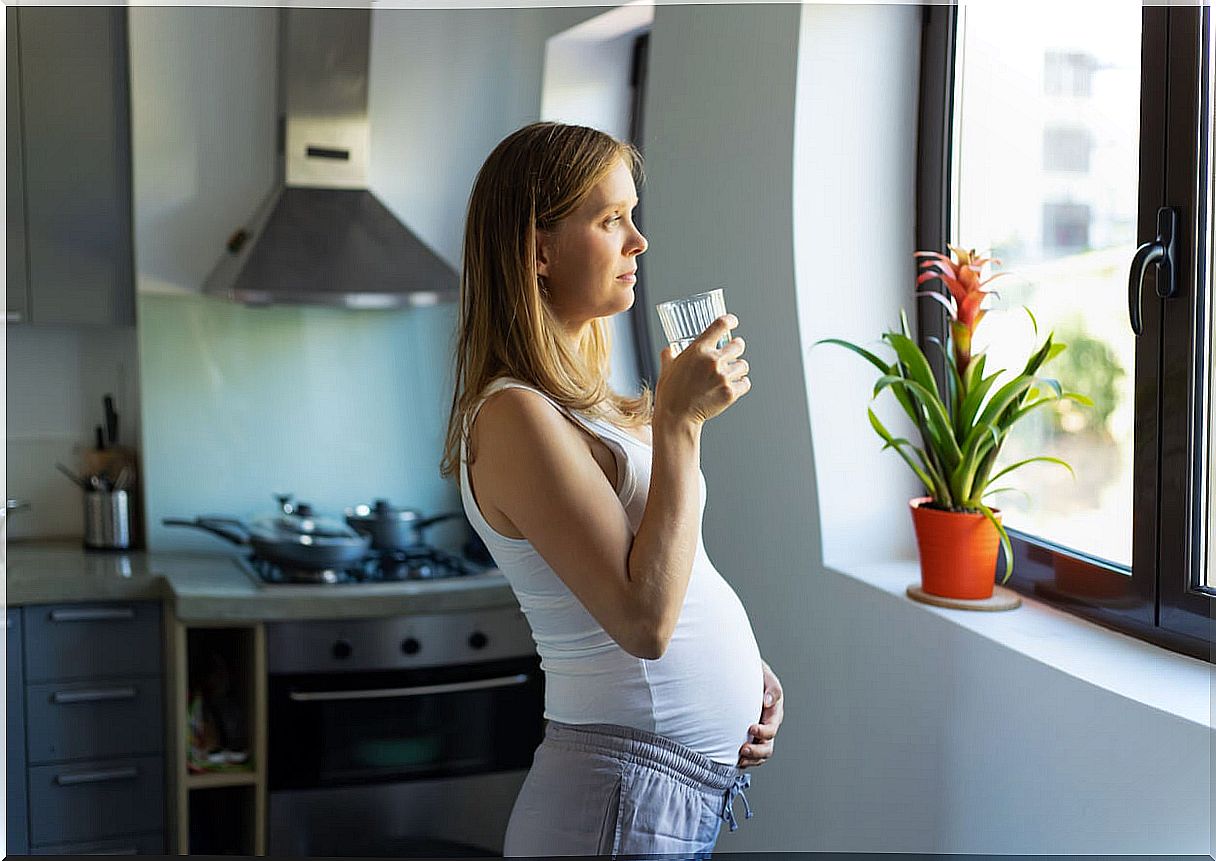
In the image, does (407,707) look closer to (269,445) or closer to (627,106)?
(269,445)

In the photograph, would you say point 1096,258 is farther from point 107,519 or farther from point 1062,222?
point 107,519

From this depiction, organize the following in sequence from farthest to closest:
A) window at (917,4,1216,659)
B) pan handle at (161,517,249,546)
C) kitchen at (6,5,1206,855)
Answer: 1. pan handle at (161,517,249,546)
2. kitchen at (6,5,1206,855)
3. window at (917,4,1216,659)

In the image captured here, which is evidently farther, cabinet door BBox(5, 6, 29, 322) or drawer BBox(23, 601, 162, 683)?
cabinet door BBox(5, 6, 29, 322)

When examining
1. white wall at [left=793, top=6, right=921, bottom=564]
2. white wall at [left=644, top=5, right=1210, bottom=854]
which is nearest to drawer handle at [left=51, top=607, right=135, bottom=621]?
white wall at [left=644, top=5, right=1210, bottom=854]

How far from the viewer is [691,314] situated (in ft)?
4.20

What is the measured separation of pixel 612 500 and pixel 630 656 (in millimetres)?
195

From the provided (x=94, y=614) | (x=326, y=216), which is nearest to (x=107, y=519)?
(x=94, y=614)

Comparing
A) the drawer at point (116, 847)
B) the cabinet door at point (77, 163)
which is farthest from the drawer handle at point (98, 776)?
the cabinet door at point (77, 163)

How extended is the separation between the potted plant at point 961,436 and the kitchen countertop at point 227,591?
1077mm

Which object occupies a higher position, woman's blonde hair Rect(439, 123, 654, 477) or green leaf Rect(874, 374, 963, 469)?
woman's blonde hair Rect(439, 123, 654, 477)

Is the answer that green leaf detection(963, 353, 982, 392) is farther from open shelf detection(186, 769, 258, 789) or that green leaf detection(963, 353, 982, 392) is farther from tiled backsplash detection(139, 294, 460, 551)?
open shelf detection(186, 769, 258, 789)

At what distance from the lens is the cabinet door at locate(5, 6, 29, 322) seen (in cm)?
269

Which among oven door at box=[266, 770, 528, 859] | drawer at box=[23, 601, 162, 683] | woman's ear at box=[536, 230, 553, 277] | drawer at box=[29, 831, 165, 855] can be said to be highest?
woman's ear at box=[536, 230, 553, 277]

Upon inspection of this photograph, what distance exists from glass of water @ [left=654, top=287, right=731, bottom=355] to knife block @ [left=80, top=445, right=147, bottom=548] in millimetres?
1970
